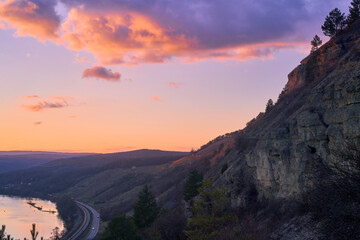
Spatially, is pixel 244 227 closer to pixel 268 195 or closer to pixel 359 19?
pixel 268 195

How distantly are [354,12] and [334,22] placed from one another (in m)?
3.36

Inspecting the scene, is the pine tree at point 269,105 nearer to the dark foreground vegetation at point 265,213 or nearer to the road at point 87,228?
the dark foreground vegetation at point 265,213

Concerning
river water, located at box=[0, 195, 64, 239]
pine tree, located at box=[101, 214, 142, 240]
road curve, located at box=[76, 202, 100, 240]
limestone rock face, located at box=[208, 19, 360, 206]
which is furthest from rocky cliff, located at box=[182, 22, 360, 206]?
river water, located at box=[0, 195, 64, 239]

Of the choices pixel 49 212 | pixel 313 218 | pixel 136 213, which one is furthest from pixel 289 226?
pixel 49 212

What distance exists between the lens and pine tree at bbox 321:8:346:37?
159 ft

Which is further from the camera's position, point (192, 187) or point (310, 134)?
point (192, 187)

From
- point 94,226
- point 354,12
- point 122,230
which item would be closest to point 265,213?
point 122,230

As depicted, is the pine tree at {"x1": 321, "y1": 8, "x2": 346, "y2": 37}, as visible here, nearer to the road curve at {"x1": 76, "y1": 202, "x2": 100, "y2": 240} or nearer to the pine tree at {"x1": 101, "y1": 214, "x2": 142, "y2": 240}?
the pine tree at {"x1": 101, "y1": 214, "x2": 142, "y2": 240}

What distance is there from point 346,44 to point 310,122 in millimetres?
18789

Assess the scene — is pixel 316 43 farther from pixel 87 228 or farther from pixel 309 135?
pixel 87 228

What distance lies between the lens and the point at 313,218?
14.9 m

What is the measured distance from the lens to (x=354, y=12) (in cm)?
4875

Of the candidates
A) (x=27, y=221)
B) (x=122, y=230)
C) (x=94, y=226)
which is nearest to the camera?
(x=122, y=230)

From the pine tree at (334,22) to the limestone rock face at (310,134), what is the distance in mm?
4525
